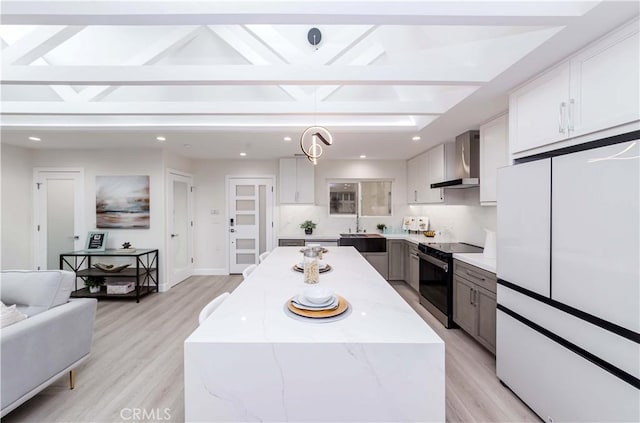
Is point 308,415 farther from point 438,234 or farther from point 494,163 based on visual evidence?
point 438,234

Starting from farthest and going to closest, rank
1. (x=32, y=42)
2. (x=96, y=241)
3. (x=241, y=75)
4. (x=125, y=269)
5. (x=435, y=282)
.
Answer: (x=96, y=241)
(x=125, y=269)
(x=435, y=282)
(x=32, y=42)
(x=241, y=75)

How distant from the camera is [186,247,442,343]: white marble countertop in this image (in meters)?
1.09

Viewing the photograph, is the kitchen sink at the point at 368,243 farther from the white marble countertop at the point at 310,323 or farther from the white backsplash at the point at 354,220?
the white marble countertop at the point at 310,323

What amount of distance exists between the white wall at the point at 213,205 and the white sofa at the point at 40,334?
3176 millimetres

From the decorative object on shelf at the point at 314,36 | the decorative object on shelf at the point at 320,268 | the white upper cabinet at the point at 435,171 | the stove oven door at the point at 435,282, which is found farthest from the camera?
the white upper cabinet at the point at 435,171

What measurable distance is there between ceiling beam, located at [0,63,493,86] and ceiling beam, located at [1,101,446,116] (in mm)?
537

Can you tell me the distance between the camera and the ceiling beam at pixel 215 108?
7.89 ft

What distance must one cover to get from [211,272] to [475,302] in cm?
479

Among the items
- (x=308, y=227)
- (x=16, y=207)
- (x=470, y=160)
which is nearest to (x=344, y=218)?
(x=308, y=227)

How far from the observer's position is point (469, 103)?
2316mm

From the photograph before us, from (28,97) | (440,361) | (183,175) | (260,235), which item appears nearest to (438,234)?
(260,235)

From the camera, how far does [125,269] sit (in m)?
4.16

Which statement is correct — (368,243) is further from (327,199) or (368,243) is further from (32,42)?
(32,42)

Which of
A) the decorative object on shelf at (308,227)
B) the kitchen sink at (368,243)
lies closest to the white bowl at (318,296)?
the kitchen sink at (368,243)
